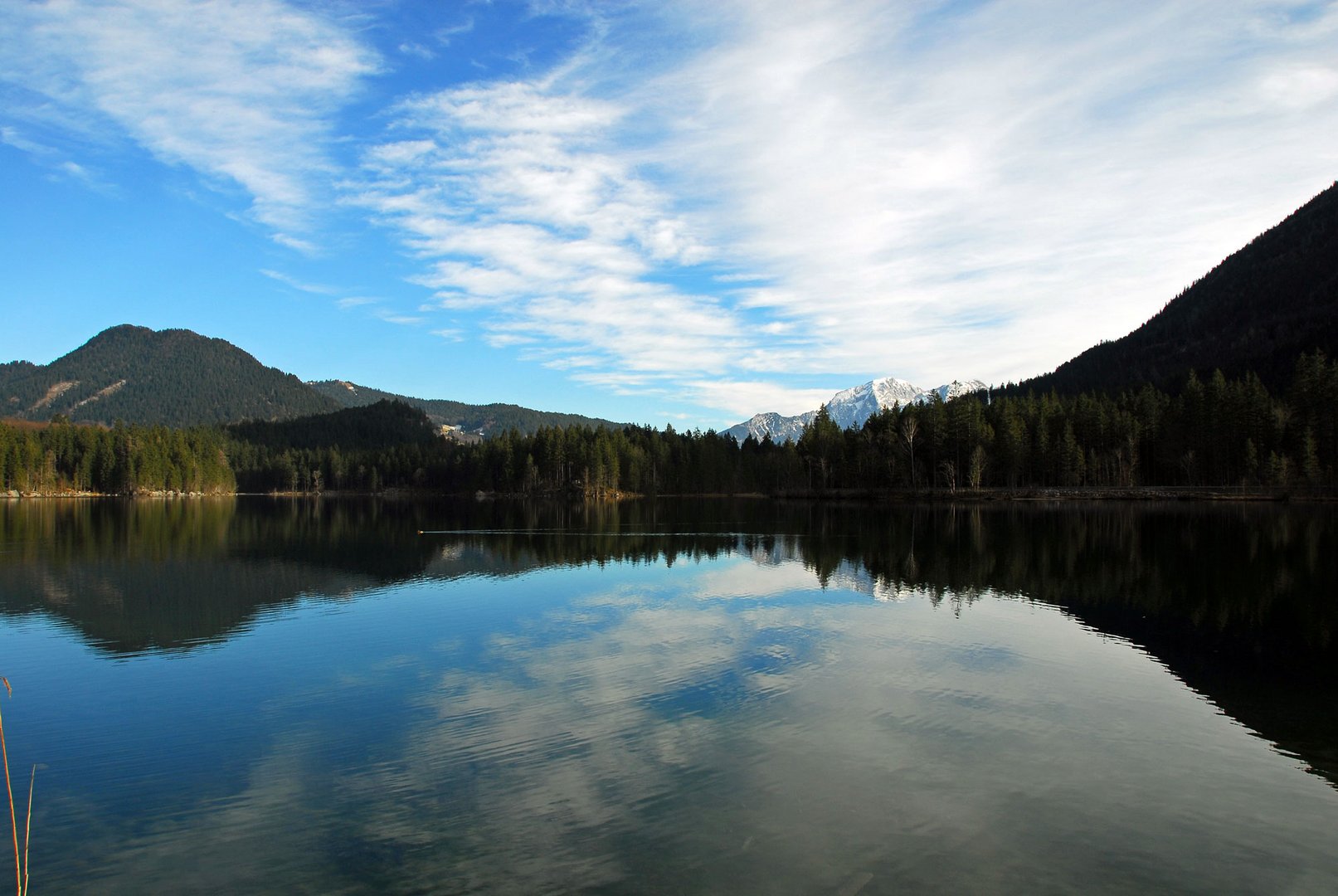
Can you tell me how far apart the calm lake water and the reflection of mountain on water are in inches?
12.0

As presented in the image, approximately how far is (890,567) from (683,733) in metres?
28.4

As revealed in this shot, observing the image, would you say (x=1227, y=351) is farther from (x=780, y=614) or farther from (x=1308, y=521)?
(x=780, y=614)

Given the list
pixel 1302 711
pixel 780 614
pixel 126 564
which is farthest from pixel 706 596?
pixel 126 564

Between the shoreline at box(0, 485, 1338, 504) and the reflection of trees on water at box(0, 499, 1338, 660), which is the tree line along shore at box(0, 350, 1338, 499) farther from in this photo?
the reflection of trees on water at box(0, 499, 1338, 660)

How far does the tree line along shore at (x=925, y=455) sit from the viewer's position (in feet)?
322

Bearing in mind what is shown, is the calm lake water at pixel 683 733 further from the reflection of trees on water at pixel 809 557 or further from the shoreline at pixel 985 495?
the shoreline at pixel 985 495

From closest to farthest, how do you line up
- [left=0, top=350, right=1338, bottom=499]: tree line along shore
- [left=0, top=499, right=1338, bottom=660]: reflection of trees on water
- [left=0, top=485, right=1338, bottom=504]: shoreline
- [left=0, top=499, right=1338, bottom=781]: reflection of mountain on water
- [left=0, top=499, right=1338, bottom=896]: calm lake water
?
[left=0, top=499, right=1338, bottom=896]: calm lake water → [left=0, top=499, right=1338, bottom=781]: reflection of mountain on water → [left=0, top=499, right=1338, bottom=660]: reflection of trees on water → [left=0, top=485, right=1338, bottom=504]: shoreline → [left=0, top=350, right=1338, bottom=499]: tree line along shore

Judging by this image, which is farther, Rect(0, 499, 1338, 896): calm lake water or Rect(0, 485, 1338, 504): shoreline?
Rect(0, 485, 1338, 504): shoreline

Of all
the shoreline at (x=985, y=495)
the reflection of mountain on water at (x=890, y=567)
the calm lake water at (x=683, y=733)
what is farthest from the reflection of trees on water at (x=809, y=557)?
the shoreline at (x=985, y=495)

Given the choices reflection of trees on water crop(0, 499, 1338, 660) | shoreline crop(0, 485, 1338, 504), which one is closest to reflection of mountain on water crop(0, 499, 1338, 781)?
reflection of trees on water crop(0, 499, 1338, 660)

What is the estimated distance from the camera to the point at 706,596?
3225cm

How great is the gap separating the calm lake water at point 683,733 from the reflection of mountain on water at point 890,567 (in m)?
0.30

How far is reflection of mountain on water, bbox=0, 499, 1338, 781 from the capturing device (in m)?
21.5

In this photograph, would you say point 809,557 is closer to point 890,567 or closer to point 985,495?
point 890,567
